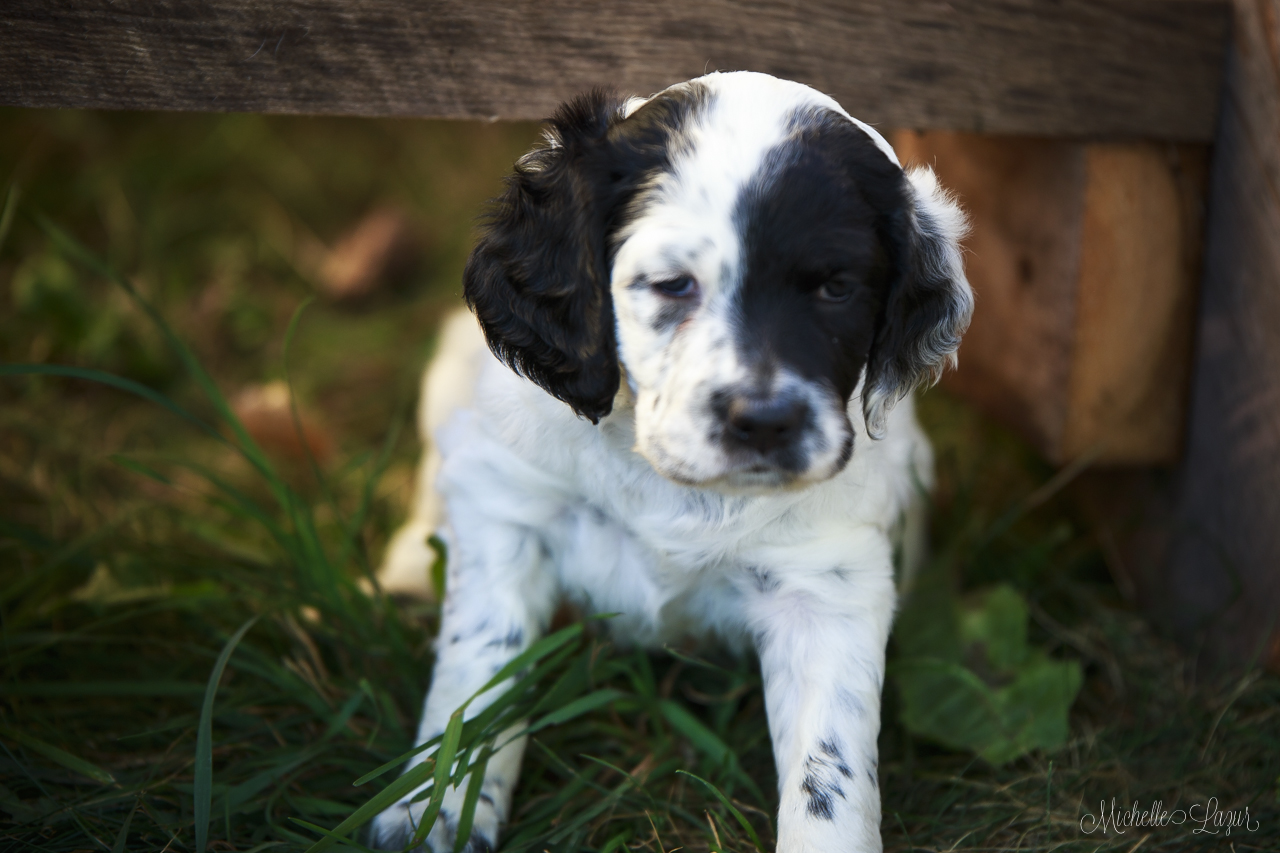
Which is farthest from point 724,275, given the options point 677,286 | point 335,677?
point 335,677

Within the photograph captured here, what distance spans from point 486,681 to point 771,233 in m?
1.29

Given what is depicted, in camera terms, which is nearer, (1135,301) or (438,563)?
(438,563)

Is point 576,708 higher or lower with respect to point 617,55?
lower

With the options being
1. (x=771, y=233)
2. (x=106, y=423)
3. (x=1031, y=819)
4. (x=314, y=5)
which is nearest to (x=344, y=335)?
(x=106, y=423)

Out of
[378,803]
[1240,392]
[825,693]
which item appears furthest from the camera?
[1240,392]

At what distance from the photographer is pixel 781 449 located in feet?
6.32

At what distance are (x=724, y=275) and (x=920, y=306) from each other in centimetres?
56

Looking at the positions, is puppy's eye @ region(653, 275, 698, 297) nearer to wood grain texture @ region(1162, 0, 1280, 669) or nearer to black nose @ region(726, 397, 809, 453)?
black nose @ region(726, 397, 809, 453)

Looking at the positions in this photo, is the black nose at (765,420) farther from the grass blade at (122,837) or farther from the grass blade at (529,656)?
the grass blade at (122,837)

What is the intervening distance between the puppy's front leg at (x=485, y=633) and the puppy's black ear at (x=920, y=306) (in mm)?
969

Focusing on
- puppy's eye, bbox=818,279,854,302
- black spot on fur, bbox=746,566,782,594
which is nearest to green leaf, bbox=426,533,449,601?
black spot on fur, bbox=746,566,782,594

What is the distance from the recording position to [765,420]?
1.89 metres

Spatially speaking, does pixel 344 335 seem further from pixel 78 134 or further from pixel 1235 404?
pixel 1235 404
